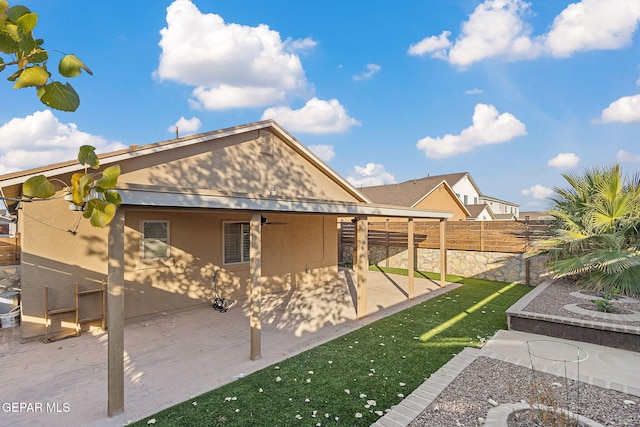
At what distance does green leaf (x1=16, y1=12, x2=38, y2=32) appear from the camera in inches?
29.3

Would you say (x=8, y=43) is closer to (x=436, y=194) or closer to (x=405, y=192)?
(x=405, y=192)

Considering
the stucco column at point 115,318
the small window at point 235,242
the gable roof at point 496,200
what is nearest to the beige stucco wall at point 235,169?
the small window at point 235,242

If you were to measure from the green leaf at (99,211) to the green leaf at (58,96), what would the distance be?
0.79 feet

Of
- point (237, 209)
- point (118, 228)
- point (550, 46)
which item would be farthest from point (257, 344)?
point (550, 46)

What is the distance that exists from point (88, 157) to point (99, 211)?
15cm

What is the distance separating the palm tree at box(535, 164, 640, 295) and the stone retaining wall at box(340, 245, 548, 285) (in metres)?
2.15

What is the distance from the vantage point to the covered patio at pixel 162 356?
14.9 ft

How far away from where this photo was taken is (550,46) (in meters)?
12.4

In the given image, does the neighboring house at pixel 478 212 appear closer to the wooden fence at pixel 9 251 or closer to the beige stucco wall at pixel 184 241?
the beige stucco wall at pixel 184 241

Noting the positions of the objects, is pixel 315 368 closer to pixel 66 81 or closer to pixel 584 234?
pixel 66 81

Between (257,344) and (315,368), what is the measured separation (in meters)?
1.16

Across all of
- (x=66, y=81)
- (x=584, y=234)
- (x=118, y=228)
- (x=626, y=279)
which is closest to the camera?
(x=66, y=81)

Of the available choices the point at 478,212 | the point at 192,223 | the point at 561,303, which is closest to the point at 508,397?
the point at 561,303

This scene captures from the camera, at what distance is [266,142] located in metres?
10.4
